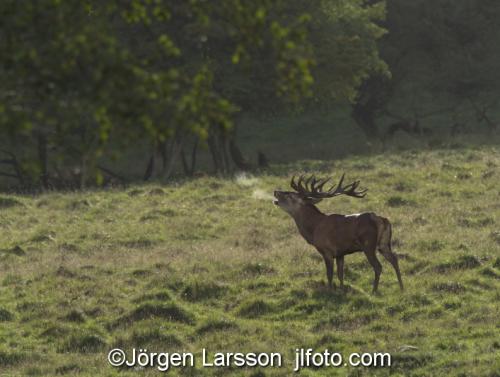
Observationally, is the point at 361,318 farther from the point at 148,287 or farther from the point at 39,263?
the point at 39,263

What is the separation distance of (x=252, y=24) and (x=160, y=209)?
68.6ft

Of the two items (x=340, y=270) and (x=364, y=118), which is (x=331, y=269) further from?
(x=364, y=118)

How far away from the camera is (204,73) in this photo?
373 inches

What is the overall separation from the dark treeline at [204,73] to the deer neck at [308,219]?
252 cm

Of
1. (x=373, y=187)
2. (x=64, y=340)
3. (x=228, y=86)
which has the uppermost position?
(x=228, y=86)

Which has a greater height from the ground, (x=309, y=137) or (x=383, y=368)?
(x=309, y=137)

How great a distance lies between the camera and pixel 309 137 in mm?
60844

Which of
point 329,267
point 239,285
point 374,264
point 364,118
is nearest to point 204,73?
point 374,264

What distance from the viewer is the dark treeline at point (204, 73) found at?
9039 millimetres

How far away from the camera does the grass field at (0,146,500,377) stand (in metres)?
15.8

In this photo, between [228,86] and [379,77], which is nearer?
[228,86]

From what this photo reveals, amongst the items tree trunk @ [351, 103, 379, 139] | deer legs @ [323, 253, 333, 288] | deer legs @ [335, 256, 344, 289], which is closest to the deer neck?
deer legs @ [323, 253, 333, 288]

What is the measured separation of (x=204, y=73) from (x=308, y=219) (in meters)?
10.9

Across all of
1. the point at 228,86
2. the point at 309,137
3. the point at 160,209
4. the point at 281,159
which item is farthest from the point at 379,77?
the point at 160,209
